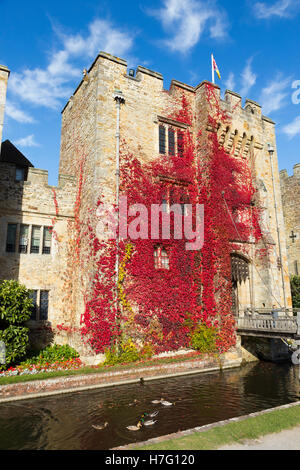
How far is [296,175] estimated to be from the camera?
2720 cm

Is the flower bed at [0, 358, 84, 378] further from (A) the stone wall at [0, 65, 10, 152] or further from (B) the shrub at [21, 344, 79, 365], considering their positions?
(A) the stone wall at [0, 65, 10, 152]

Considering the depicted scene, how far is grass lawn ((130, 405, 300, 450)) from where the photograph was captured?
5602 millimetres

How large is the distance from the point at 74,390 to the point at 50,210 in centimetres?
905

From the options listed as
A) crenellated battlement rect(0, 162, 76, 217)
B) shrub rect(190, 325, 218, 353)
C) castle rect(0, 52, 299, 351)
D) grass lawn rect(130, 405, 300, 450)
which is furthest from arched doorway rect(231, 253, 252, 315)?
grass lawn rect(130, 405, 300, 450)

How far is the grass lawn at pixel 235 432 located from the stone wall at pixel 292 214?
2140cm

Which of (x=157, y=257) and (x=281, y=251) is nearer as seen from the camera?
(x=157, y=257)

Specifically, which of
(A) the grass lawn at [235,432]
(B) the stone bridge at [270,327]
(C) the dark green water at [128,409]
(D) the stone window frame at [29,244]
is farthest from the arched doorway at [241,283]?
(A) the grass lawn at [235,432]

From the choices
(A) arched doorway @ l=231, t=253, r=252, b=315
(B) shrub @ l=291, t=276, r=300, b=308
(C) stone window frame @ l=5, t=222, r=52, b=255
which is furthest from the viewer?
(B) shrub @ l=291, t=276, r=300, b=308

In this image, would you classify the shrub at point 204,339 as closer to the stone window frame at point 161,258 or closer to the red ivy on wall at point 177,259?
the red ivy on wall at point 177,259

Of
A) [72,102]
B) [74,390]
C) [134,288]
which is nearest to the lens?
[74,390]

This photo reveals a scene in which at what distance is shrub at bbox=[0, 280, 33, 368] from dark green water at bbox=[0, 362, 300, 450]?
260 cm

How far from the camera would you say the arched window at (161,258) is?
52.5 ft
